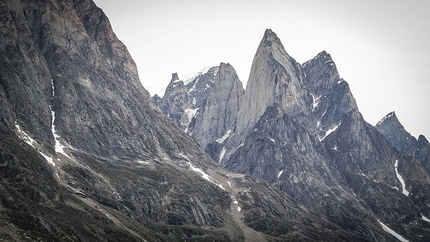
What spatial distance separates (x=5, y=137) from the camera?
610ft

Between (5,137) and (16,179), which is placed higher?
(5,137)

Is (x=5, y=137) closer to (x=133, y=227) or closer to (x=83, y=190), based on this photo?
(x=83, y=190)

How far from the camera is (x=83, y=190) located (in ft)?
631

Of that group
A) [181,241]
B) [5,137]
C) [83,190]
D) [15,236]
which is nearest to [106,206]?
[83,190]

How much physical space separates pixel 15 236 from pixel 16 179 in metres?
55.8

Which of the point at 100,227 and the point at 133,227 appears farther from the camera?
the point at 133,227

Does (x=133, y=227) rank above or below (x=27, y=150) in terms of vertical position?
below

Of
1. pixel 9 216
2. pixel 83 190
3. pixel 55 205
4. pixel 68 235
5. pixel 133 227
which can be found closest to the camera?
pixel 9 216

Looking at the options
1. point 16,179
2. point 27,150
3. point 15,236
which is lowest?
point 15,236

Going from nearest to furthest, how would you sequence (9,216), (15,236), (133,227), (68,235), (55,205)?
(15,236)
(9,216)
(68,235)
(55,205)
(133,227)

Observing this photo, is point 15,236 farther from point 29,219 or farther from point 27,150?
point 27,150

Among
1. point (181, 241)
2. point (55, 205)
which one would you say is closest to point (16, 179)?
point (55, 205)

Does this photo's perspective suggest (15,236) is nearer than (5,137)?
Yes

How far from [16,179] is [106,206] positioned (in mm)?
44240
